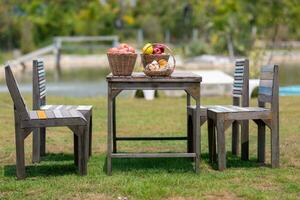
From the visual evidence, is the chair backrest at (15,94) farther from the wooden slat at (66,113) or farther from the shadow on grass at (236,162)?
the shadow on grass at (236,162)

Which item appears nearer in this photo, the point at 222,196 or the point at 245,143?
the point at 222,196

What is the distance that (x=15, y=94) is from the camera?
514 centimetres

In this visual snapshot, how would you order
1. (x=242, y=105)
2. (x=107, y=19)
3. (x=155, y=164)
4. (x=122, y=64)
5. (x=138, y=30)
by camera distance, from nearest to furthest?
(x=122, y=64) < (x=155, y=164) < (x=242, y=105) < (x=107, y=19) < (x=138, y=30)

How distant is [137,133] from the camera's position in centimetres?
811

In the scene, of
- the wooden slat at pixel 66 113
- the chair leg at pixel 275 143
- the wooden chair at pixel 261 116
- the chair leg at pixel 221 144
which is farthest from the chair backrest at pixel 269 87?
the wooden slat at pixel 66 113

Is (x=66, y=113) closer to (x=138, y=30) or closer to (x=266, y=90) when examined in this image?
(x=266, y=90)

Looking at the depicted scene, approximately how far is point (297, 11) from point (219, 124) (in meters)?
25.2

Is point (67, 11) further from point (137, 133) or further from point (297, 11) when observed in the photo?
point (137, 133)

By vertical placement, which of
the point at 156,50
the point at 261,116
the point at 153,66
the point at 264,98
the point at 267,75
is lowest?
the point at 261,116

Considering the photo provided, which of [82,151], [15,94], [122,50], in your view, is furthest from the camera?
[122,50]

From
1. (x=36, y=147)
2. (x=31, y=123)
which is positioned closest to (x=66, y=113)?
(x=31, y=123)

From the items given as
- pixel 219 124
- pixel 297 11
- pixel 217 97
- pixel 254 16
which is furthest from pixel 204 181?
pixel 254 16

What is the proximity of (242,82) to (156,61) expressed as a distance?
1.15 meters

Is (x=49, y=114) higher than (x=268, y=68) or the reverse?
the reverse
